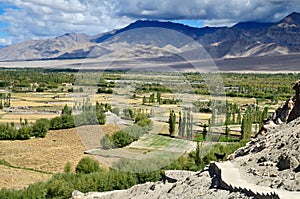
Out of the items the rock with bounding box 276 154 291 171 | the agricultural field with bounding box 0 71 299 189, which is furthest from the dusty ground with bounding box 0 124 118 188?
the rock with bounding box 276 154 291 171

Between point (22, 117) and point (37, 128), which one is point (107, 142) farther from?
point (22, 117)

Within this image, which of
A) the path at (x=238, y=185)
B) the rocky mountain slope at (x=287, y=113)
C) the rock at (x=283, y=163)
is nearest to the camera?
the path at (x=238, y=185)

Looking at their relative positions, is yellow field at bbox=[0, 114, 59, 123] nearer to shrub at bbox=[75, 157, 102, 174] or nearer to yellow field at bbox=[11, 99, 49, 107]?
yellow field at bbox=[11, 99, 49, 107]

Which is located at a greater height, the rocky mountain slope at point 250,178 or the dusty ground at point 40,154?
the rocky mountain slope at point 250,178

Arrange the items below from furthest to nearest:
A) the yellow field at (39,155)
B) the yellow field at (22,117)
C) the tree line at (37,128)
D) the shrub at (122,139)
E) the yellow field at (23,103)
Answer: the yellow field at (23,103)
the yellow field at (22,117)
the tree line at (37,128)
the shrub at (122,139)
the yellow field at (39,155)

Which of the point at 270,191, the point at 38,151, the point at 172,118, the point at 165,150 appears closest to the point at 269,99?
the point at 172,118

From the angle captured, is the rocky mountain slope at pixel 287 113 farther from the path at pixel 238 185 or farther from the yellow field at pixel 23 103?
the yellow field at pixel 23 103

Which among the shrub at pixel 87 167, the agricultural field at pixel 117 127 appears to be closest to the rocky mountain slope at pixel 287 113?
the agricultural field at pixel 117 127
